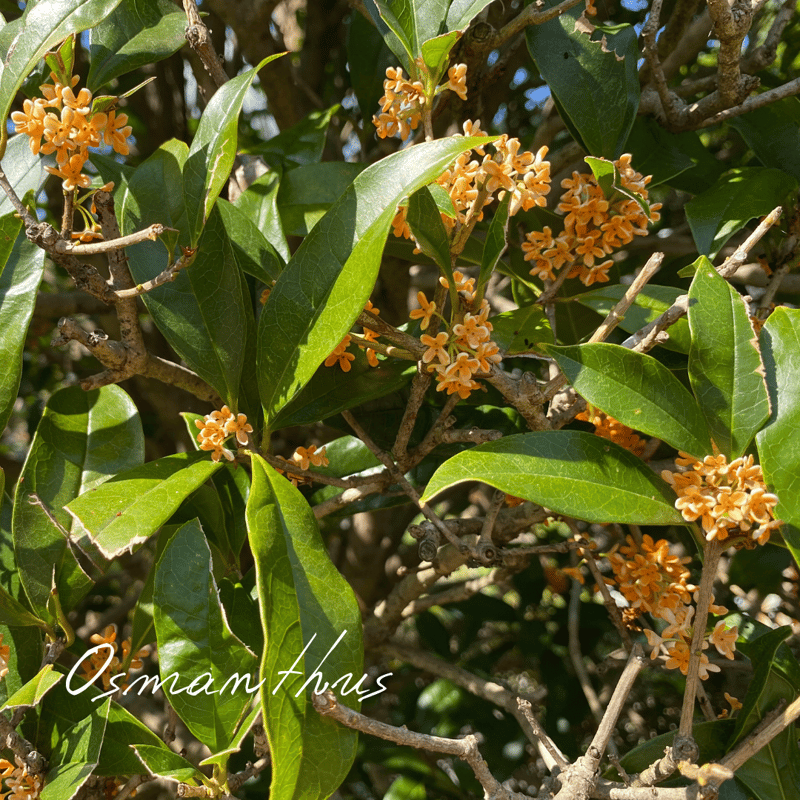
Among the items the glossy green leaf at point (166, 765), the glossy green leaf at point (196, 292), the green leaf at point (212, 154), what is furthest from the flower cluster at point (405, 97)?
the glossy green leaf at point (166, 765)

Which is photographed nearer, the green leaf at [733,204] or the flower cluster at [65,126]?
the flower cluster at [65,126]

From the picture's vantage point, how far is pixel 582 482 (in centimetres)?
80

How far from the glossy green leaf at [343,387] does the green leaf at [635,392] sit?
0.30 metres

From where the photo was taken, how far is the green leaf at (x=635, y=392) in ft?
2.70

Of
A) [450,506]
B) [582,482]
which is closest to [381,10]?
[582,482]

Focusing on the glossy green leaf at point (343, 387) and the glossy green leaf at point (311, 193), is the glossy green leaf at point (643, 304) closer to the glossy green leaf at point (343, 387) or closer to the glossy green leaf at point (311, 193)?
the glossy green leaf at point (343, 387)

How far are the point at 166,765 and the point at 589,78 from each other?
1.14m

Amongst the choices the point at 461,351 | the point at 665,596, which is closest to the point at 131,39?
the point at 461,351

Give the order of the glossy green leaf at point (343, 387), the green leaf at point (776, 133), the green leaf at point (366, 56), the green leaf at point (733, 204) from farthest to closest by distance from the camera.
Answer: the green leaf at point (366, 56) < the green leaf at point (776, 133) < the green leaf at point (733, 204) < the glossy green leaf at point (343, 387)

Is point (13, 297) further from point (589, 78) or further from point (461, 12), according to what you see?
point (589, 78)

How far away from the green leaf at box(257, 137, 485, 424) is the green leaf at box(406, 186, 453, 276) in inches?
1.6

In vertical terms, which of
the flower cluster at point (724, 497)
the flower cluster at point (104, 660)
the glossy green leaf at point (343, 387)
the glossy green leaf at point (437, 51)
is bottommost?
the flower cluster at point (104, 660)

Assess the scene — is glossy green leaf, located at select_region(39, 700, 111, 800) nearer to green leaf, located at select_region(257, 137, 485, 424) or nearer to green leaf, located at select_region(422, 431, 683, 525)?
green leaf, located at select_region(257, 137, 485, 424)

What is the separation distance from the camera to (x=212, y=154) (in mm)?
886
